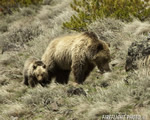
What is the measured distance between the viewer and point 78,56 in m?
7.80

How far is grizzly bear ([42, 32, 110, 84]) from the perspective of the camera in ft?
25.3

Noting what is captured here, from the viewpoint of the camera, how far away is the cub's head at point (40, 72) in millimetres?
8609

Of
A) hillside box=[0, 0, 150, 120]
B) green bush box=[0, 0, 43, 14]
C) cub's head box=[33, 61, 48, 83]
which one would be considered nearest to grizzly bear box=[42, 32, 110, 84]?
cub's head box=[33, 61, 48, 83]

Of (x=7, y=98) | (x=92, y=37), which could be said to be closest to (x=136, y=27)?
(x=92, y=37)

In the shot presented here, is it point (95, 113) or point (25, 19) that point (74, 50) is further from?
point (25, 19)

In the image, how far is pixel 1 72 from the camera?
10.6m

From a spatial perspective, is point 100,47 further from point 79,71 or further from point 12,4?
point 12,4

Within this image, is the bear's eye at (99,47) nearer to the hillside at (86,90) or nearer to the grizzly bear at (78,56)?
the grizzly bear at (78,56)

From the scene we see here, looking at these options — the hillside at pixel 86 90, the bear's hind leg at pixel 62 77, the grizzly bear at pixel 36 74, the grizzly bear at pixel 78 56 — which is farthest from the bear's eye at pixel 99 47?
the grizzly bear at pixel 36 74

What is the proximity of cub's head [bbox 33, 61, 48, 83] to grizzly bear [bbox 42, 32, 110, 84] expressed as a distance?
13cm

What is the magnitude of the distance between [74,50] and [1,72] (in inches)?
153

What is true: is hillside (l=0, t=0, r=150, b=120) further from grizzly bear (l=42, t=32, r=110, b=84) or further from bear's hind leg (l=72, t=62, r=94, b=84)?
grizzly bear (l=42, t=32, r=110, b=84)

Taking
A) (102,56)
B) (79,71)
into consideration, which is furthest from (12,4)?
(102,56)

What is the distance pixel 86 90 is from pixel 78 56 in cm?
106
